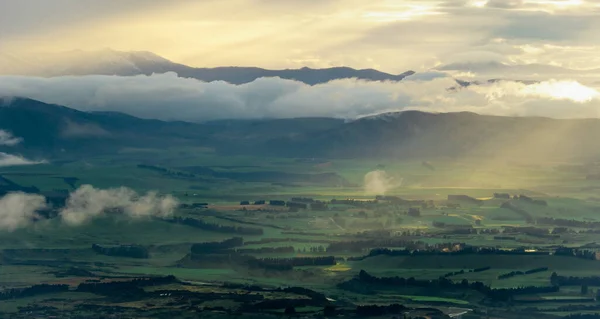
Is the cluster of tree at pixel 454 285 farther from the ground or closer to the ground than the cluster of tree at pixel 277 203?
closer to the ground

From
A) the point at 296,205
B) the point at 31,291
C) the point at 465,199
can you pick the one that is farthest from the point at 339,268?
the point at 465,199

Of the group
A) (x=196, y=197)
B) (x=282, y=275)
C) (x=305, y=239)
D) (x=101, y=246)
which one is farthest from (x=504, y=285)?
(x=196, y=197)

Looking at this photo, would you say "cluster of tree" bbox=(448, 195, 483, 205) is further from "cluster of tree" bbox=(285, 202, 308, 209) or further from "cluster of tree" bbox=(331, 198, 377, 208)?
"cluster of tree" bbox=(285, 202, 308, 209)

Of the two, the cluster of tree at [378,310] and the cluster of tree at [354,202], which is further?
the cluster of tree at [354,202]

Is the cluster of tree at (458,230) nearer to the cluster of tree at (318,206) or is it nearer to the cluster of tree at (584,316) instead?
the cluster of tree at (318,206)

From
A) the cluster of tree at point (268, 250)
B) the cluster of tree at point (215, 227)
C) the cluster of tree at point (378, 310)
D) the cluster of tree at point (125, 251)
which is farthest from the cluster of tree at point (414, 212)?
the cluster of tree at point (378, 310)

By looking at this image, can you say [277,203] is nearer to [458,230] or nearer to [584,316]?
[458,230]

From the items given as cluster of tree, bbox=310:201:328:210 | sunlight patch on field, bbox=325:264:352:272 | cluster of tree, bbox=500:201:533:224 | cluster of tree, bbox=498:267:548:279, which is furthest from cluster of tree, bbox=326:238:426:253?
cluster of tree, bbox=310:201:328:210
